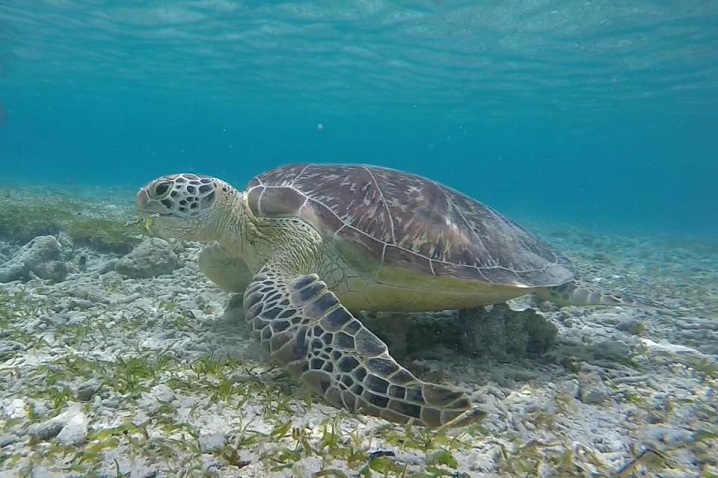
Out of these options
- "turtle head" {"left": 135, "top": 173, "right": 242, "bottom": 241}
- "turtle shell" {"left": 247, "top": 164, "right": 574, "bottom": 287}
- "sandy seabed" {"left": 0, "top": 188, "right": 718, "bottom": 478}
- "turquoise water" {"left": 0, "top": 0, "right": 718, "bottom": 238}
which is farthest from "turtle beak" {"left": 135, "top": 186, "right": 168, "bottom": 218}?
"turquoise water" {"left": 0, "top": 0, "right": 718, "bottom": 238}

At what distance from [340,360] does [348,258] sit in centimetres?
114

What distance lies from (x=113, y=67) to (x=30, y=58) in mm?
5775

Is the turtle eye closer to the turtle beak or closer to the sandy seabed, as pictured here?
the turtle beak

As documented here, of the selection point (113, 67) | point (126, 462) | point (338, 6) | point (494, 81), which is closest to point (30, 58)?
point (113, 67)

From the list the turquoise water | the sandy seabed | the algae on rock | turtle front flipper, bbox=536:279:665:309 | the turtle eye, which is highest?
the turquoise water

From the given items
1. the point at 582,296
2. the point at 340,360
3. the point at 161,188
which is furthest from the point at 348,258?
the point at 582,296

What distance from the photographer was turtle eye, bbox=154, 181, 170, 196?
4.11 meters

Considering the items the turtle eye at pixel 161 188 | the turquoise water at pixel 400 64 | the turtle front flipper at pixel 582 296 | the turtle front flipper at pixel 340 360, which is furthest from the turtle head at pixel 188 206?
the turquoise water at pixel 400 64

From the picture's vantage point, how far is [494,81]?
31.2m

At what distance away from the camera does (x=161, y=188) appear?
4.13 meters

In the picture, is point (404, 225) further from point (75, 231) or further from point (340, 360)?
point (75, 231)

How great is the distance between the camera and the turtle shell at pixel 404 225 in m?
3.74

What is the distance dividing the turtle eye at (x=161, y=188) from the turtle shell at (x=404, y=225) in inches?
30.1

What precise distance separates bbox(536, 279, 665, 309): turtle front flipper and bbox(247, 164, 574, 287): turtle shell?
0.17m
